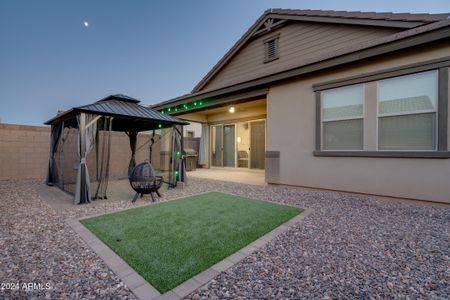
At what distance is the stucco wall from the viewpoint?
12.5ft

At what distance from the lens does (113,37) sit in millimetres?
12883

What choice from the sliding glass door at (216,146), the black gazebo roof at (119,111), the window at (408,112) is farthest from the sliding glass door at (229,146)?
the window at (408,112)

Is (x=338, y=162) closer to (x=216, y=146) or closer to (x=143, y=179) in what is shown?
(x=143, y=179)

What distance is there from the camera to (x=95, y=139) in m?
4.78

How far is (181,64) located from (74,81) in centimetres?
831

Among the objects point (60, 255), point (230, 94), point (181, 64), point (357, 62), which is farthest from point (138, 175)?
point (181, 64)

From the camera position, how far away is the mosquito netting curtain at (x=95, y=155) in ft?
14.1

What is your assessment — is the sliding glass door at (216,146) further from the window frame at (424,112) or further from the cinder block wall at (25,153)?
the window frame at (424,112)

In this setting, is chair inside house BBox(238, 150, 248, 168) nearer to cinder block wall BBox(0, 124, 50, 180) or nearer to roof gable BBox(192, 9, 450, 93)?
roof gable BBox(192, 9, 450, 93)

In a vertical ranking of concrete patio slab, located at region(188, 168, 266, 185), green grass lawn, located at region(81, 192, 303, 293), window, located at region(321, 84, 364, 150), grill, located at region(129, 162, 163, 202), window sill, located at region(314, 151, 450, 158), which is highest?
window, located at region(321, 84, 364, 150)

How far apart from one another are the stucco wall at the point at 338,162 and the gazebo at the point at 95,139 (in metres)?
2.95

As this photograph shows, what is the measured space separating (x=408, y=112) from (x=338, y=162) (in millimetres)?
1632

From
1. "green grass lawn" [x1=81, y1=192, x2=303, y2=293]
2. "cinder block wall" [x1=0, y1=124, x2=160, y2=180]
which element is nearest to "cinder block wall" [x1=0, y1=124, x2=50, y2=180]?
"cinder block wall" [x1=0, y1=124, x2=160, y2=180]

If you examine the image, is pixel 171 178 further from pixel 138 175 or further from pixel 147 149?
pixel 147 149
